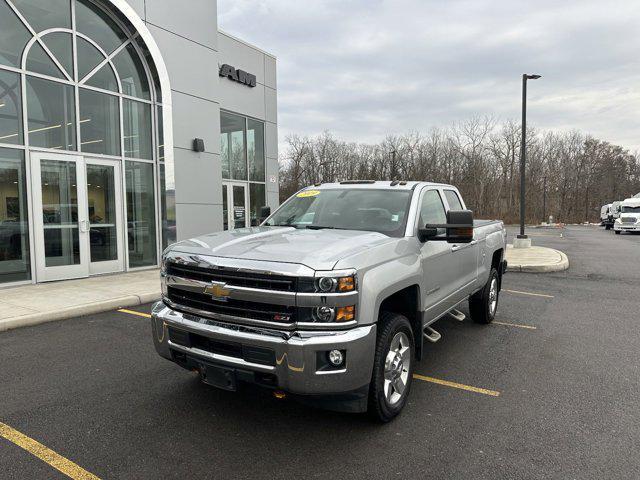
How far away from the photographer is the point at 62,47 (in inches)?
392

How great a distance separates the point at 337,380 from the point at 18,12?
1040 centimetres

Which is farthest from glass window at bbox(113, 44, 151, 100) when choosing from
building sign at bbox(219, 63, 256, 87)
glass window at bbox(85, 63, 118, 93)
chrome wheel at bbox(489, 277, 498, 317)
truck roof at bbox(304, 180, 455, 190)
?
chrome wheel at bbox(489, 277, 498, 317)

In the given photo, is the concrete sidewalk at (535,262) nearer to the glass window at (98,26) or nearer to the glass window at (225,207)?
the glass window at (225,207)

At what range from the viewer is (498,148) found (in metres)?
62.5

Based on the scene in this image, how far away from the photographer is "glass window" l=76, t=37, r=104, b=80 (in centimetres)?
1031

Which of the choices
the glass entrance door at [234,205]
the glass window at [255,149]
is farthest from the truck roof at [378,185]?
the glass window at [255,149]

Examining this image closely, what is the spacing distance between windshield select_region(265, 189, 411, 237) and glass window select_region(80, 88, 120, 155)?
7.45 meters

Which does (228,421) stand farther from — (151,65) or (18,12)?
(151,65)

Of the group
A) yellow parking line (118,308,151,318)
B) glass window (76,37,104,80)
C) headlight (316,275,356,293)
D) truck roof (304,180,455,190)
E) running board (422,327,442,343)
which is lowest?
yellow parking line (118,308,151,318)

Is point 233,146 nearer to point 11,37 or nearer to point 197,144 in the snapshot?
point 197,144

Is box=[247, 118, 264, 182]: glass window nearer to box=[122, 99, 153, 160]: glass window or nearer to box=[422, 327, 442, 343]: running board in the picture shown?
box=[122, 99, 153, 160]: glass window

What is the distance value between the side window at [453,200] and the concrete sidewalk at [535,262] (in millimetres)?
7317

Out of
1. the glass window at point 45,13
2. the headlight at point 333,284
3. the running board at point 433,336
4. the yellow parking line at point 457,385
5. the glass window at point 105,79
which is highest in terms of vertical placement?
the glass window at point 45,13

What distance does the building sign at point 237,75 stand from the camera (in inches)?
594
